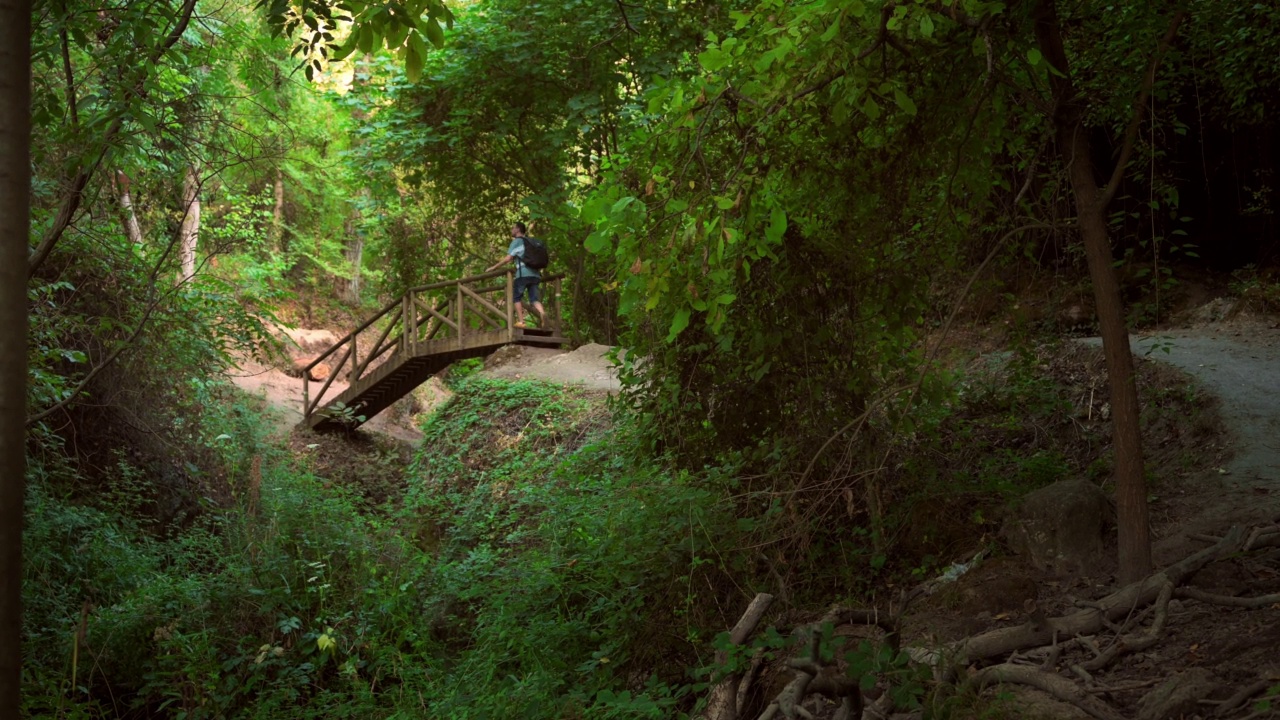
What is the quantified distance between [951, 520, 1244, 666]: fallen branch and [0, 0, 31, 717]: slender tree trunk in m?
4.31

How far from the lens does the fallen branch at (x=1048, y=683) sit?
4.71 meters

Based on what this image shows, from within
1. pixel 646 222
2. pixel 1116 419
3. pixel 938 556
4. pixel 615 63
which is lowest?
pixel 938 556

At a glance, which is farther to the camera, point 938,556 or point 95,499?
point 95,499

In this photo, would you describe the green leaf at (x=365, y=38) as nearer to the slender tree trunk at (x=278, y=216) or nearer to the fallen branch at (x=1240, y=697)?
the fallen branch at (x=1240, y=697)

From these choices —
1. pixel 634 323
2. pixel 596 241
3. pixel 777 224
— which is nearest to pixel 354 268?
pixel 634 323

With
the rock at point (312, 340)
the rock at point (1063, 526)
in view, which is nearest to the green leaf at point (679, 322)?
the rock at point (1063, 526)

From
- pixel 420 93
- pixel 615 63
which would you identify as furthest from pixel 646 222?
pixel 420 93

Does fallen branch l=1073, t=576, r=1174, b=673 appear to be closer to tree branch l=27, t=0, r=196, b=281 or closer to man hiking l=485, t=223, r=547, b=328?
tree branch l=27, t=0, r=196, b=281

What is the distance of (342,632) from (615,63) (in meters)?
10.1

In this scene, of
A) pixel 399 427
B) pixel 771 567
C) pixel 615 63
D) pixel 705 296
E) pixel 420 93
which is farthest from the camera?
pixel 399 427

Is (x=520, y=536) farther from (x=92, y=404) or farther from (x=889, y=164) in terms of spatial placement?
(x=889, y=164)

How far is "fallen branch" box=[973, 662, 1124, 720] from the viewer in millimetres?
4711

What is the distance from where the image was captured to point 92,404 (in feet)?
38.5

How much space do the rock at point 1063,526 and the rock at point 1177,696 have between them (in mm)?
2110
